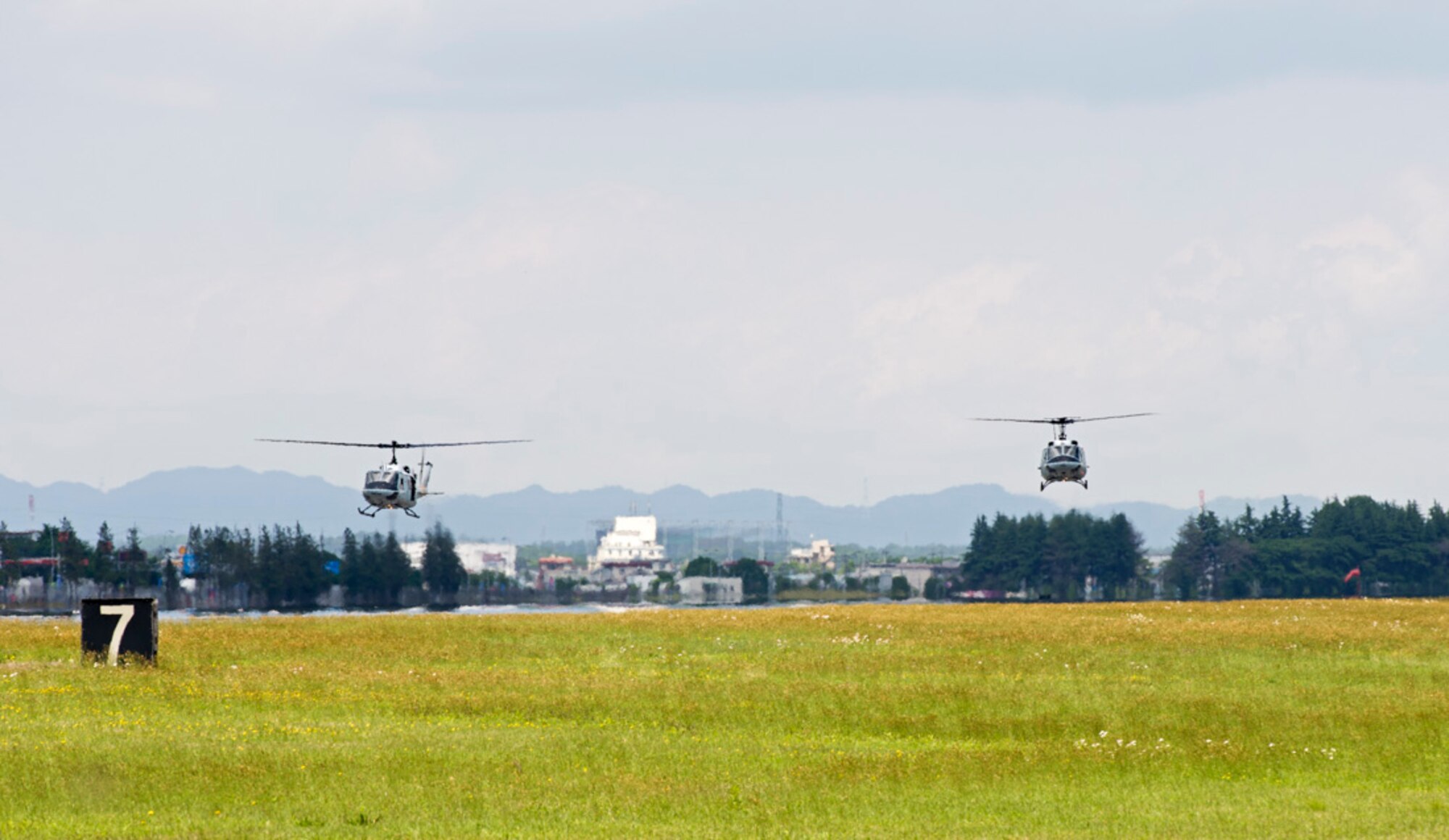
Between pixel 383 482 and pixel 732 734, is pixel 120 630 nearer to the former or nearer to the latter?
pixel 732 734

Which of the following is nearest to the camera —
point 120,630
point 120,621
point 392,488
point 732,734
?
point 732,734

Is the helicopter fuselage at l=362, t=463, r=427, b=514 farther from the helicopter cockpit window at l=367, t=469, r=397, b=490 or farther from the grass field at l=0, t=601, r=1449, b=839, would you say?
the grass field at l=0, t=601, r=1449, b=839

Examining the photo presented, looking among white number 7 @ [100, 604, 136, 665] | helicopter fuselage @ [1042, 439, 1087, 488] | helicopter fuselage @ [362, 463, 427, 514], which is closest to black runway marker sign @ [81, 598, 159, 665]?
white number 7 @ [100, 604, 136, 665]

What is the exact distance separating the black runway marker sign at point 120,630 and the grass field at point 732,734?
1.08 metres

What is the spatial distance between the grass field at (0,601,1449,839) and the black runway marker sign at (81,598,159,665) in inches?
42.5

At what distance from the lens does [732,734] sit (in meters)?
41.4

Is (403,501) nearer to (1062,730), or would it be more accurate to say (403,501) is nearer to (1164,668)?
(1164,668)

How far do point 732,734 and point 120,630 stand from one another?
69.0 ft

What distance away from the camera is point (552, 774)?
34.3 metres

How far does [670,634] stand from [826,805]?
39346 mm

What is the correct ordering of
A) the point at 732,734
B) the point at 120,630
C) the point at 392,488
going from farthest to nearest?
the point at 392,488
the point at 120,630
the point at 732,734

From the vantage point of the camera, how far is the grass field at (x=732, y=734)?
1201 inches

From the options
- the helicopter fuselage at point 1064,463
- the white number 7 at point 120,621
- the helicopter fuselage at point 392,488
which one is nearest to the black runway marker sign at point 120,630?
the white number 7 at point 120,621

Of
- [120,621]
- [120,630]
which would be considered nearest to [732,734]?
[120,630]
